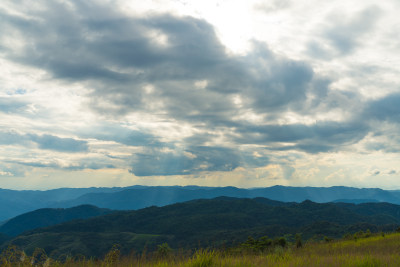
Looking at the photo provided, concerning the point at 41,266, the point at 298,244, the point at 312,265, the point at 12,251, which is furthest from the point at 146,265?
the point at 298,244

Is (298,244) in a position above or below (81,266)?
below

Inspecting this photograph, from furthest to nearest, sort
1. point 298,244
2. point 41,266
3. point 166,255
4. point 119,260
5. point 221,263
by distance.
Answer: point 298,244, point 166,255, point 119,260, point 221,263, point 41,266

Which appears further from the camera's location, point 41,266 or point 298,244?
point 298,244

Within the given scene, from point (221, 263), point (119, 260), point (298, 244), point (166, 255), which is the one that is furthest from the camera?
point (298, 244)

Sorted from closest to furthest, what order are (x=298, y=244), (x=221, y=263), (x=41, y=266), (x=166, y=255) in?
(x=41, y=266) < (x=221, y=263) < (x=166, y=255) < (x=298, y=244)

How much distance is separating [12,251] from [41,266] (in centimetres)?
152

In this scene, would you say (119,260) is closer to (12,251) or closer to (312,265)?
(12,251)

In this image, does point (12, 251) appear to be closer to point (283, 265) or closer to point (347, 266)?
point (283, 265)

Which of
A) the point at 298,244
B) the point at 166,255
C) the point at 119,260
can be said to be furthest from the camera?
the point at 298,244

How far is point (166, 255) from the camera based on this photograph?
12906 millimetres

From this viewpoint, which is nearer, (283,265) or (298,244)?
(283,265)

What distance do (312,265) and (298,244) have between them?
1396 cm

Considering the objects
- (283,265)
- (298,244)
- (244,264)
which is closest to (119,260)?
(244,264)

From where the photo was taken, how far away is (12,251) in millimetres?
10453
